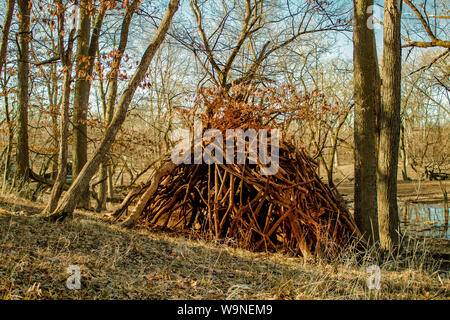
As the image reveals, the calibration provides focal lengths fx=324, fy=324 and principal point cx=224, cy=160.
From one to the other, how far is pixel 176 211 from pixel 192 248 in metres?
1.79

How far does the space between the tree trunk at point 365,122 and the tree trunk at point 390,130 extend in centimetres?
14

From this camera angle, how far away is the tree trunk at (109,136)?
4359 mm

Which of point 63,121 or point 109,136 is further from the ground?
point 63,121

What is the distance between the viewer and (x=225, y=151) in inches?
206

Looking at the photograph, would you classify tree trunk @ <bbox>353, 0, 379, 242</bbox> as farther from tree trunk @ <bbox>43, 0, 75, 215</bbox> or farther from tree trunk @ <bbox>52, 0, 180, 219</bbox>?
tree trunk @ <bbox>43, 0, 75, 215</bbox>

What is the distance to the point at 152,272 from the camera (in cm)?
298

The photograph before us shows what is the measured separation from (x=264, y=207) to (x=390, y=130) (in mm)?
2305

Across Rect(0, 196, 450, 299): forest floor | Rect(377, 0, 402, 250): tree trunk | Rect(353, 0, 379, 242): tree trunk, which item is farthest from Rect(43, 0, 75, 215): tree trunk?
Rect(377, 0, 402, 250): tree trunk

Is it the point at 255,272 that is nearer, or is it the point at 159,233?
the point at 255,272

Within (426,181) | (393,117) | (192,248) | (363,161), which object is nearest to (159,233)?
(192,248)

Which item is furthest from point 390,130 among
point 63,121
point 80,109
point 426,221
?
point 426,221

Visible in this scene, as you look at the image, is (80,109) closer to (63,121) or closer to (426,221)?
(63,121)

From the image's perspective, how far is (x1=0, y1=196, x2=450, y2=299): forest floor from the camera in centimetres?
247
